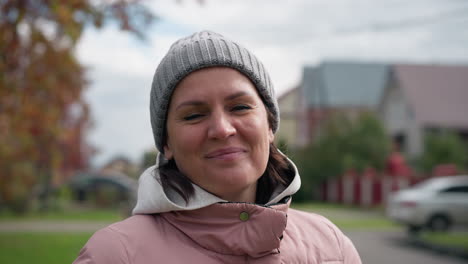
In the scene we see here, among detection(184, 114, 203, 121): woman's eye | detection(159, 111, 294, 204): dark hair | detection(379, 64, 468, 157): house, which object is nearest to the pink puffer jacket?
detection(159, 111, 294, 204): dark hair

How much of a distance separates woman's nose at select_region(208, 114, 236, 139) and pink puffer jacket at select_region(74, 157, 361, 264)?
0.19 meters

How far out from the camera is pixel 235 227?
1683 millimetres

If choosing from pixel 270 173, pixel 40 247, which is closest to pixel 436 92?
pixel 40 247

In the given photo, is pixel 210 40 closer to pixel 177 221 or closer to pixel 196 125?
pixel 196 125

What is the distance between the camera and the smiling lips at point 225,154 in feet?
5.68

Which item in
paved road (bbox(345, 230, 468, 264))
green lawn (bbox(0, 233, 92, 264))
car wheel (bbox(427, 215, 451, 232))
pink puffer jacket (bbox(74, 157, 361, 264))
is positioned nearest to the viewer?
pink puffer jacket (bbox(74, 157, 361, 264))

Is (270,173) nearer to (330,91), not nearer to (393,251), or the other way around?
(393,251)

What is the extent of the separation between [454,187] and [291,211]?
48.4ft

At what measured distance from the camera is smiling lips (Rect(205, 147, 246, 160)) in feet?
5.68

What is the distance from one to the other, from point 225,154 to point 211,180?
0.32 ft

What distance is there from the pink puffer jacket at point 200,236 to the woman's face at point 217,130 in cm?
8

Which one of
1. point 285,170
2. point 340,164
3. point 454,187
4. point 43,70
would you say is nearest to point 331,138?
point 340,164

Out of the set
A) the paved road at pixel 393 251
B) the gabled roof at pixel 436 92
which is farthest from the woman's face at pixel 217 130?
the gabled roof at pixel 436 92

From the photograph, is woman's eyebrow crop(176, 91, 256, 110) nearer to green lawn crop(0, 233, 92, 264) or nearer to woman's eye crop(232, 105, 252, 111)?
woman's eye crop(232, 105, 252, 111)
